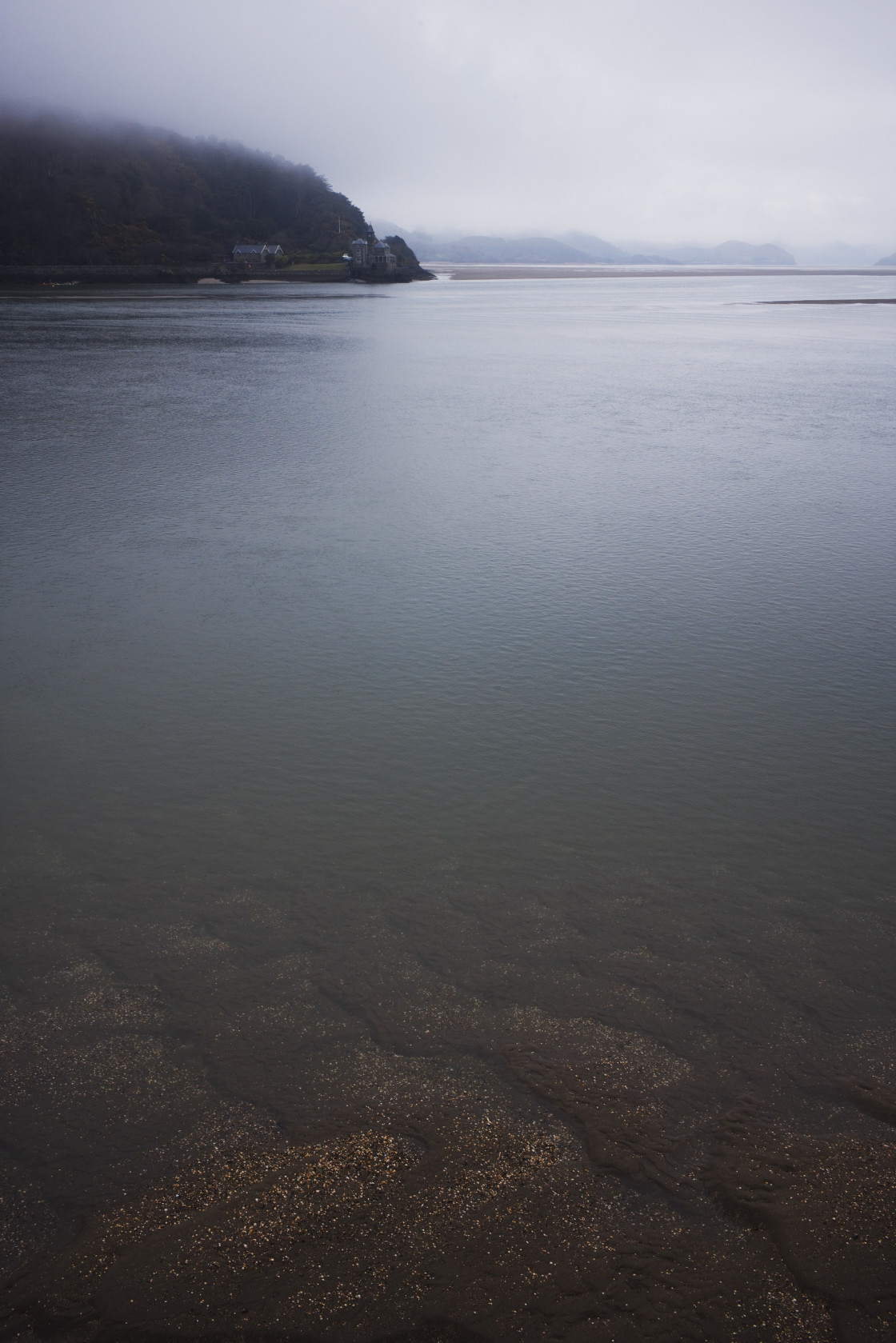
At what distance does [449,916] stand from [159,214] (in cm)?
13750

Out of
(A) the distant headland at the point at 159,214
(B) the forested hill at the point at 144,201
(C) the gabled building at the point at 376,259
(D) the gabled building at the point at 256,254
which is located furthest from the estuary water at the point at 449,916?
(B) the forested hill at the point at 144,201

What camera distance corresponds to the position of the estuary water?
12.3 feet

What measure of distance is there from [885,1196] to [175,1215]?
11.2 ft

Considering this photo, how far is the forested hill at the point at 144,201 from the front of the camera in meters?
106

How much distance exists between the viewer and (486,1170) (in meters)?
4.09

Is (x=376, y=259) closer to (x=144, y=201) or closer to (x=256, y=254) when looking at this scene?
(x=256, y=254)

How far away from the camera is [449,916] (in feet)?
19.1

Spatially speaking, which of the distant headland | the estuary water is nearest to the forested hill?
the distant headland

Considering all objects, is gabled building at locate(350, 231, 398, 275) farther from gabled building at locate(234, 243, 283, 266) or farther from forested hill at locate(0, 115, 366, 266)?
gabled building at locate(234, 243, 283, 266)

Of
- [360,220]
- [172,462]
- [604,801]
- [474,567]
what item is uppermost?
[360,220]

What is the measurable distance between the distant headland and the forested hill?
0.69 ft

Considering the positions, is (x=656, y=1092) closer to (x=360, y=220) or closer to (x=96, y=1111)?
A: (x=96, y=1111)

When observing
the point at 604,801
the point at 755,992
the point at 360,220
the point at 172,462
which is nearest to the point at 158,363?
the point at 172,462

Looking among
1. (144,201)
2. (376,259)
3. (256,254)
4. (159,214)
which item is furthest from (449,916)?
(144,201)
